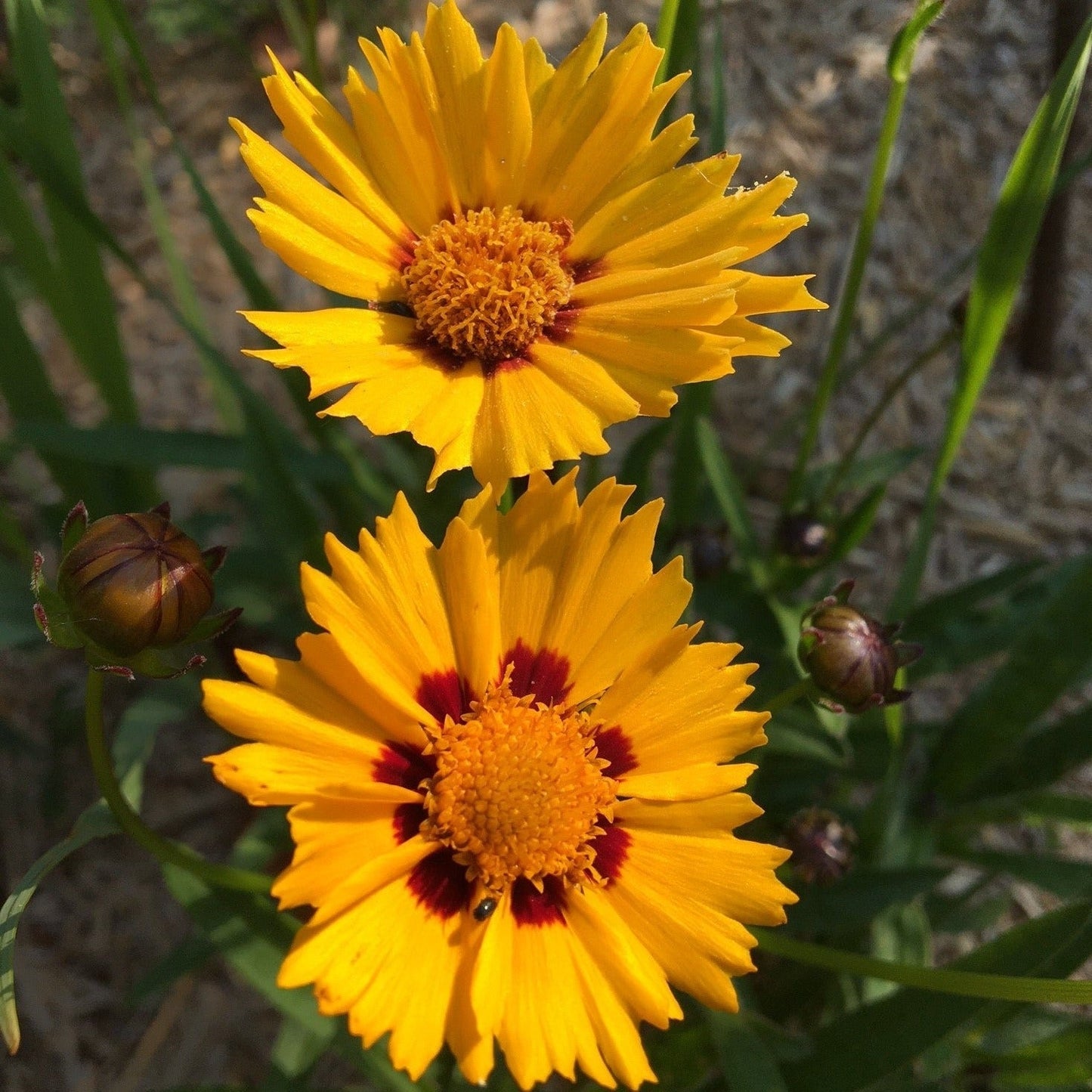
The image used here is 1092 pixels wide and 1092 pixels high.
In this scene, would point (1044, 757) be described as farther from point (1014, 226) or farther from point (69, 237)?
point (69, 237)

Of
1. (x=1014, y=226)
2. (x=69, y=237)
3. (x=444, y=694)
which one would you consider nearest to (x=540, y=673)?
(x=444, y=694)

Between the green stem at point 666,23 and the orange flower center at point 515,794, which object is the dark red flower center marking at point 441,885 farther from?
the green stem at point 666,23

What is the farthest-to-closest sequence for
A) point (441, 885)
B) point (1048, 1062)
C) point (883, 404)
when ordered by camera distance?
1. point (883, 404)
2. point (1048, 1062)
3. point (441, 885)

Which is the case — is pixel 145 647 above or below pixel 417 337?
below

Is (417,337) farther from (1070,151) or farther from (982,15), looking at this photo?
(982,15)

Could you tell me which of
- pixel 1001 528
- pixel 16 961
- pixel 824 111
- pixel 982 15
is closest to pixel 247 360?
pixel 16 961

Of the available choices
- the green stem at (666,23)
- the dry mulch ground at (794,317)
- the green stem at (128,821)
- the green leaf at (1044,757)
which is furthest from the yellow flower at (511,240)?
the dry mulch ground at (794,317)
